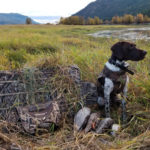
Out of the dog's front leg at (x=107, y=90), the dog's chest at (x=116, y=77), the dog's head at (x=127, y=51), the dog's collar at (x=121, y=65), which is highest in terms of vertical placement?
the dog's head at (x=127, y=51)

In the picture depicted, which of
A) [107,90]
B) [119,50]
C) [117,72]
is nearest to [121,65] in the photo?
[117,72]

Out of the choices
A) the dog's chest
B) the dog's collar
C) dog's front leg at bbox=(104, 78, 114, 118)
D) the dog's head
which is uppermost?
the dog's head

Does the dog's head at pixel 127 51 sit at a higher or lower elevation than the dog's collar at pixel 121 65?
higher

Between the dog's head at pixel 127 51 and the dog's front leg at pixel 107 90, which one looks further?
the dog's front leg at pixel 107 90

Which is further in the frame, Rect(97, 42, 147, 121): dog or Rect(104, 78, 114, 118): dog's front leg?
Rect(104, 78, 114, 118): dog's front leg

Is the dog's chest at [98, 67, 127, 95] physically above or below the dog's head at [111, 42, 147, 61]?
below

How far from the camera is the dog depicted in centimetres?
268

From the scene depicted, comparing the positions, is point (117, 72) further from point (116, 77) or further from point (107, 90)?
point (107, 90)

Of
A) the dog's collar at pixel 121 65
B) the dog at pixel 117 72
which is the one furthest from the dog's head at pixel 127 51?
the dog's collar at pixel 121 65

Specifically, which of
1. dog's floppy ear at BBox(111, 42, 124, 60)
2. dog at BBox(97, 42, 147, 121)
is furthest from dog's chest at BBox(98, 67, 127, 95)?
dog's floppy ear at BBox(111, 42, 124, 60)

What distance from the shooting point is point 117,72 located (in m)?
2.79

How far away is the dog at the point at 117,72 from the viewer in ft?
8.79

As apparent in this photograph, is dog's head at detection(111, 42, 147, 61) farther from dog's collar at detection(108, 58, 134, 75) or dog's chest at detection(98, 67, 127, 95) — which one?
dog's chest at detection(98, 67, 127, 95)

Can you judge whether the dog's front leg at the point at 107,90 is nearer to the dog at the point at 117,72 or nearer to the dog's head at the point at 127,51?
the dog at the point at 117,72
